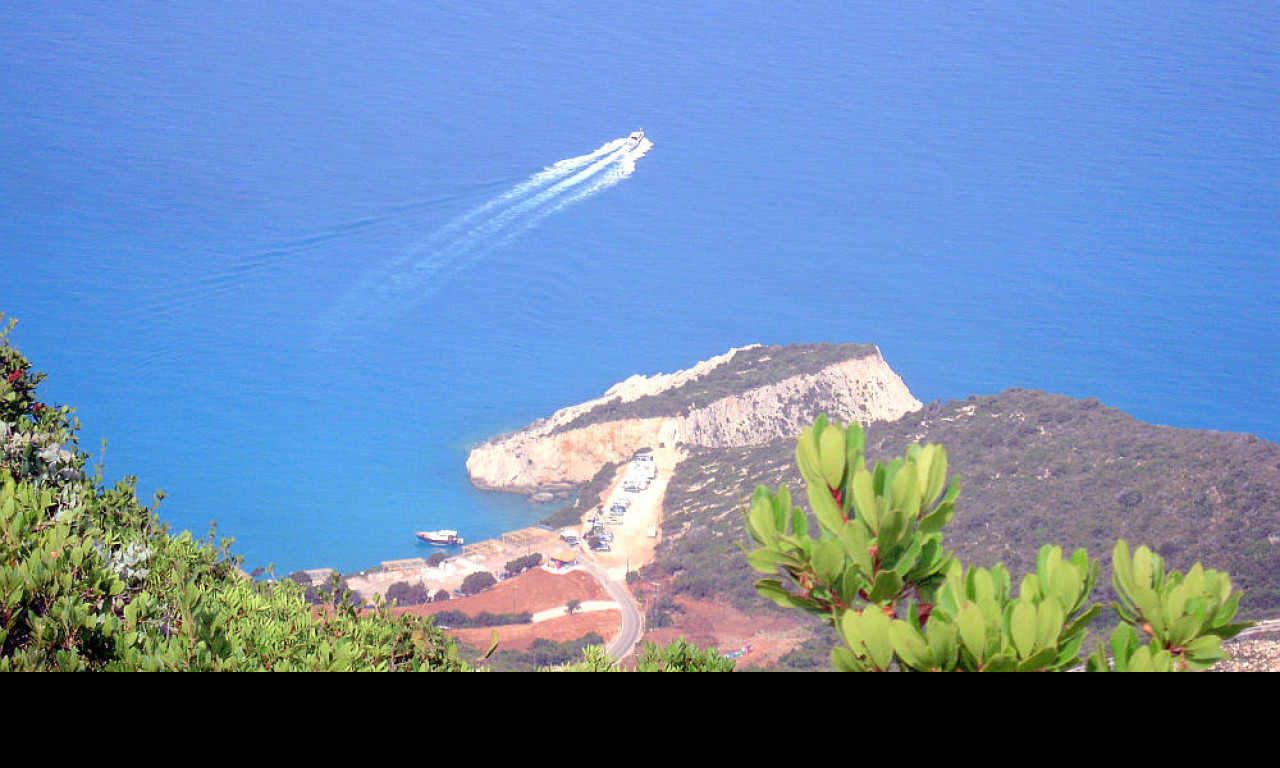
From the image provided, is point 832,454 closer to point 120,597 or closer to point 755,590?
point 755,590

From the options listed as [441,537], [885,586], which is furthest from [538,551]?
[885,586]

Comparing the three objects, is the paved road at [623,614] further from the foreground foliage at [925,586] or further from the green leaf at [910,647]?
the green leaf at [910,647]

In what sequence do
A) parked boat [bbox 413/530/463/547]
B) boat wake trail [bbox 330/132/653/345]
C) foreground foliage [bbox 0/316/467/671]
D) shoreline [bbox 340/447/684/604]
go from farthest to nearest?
boat wake trail [bbox 330/132/653/345], parked boat [bbox 413/530/463/547], shoreline [bbox 340/447/684/604], foreground foliage [bbox 0/316/467/671]

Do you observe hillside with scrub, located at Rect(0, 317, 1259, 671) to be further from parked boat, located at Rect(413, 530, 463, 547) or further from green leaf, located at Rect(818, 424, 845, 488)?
parked boat, located at Rect(413, 530, 463, 547)

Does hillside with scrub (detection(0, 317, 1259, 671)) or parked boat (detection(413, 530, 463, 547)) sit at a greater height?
parked boat (detection(413, 530, 463, 547))

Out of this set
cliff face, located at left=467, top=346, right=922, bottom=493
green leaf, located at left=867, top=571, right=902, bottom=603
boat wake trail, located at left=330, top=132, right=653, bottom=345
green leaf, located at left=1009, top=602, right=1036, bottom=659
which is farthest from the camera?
boat wake trail, located at left=330, top=132, right=653, bottom=345

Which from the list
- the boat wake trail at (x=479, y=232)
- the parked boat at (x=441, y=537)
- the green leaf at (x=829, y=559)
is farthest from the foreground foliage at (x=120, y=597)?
the boat wake trail at (x=479, y=232)

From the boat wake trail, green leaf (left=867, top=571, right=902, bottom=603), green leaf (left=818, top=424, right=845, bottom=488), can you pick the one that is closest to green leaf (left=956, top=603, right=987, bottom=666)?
green leaf (left=867, top=571, right=902, bottom=603)
